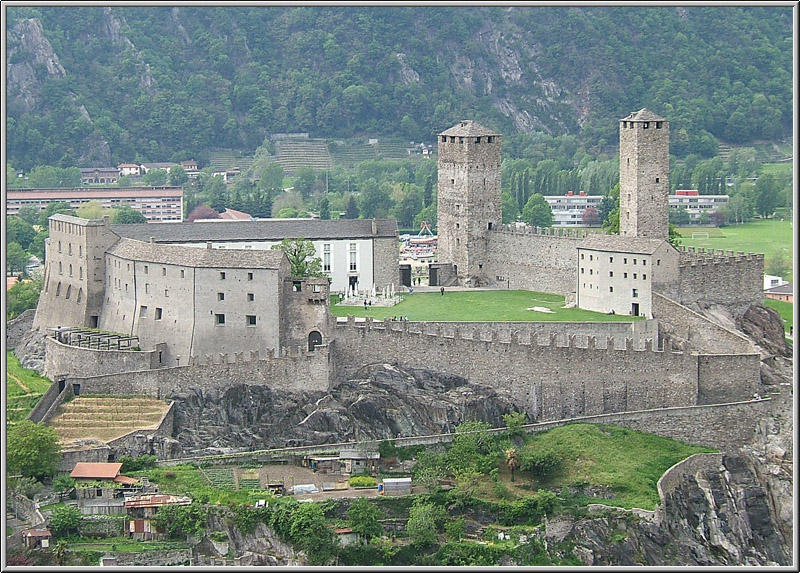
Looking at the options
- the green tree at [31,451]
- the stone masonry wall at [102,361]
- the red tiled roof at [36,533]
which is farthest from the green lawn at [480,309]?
the red tiled roof at [36,533]

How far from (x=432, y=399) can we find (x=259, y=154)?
375 ft

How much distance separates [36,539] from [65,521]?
4.50ft

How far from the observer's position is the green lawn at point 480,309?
87375 millimetres

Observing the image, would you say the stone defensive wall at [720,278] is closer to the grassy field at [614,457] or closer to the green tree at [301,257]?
the grassy field at [614,457]

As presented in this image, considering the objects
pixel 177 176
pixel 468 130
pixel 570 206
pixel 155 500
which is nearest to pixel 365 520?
pixel 155 500

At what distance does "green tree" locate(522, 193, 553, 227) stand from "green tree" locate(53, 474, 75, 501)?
63480 mm

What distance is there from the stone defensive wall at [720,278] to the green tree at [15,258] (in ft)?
146

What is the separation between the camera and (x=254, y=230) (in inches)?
3757

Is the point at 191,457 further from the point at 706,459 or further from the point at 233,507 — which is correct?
the point at 706,459

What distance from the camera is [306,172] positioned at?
17812 centimetres

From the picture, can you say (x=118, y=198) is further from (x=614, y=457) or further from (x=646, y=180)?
(x=614, y=457)

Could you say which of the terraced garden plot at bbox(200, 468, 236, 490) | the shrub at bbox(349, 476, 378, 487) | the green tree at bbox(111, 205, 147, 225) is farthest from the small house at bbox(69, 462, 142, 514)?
the green tree at bbox(111, 205, 147, 225)

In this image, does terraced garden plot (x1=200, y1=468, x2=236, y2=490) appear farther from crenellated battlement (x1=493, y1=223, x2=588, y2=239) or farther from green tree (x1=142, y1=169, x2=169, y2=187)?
green tree (x1=142, y1=169, x2=169, y2=187)

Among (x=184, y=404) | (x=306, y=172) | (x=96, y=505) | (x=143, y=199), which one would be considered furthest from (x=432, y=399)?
(x=306, y=172)
